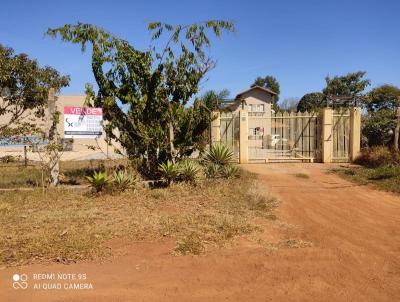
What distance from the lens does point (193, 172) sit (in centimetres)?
955

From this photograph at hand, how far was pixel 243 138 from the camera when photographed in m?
15.6

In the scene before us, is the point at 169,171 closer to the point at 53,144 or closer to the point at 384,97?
the point at 53,144

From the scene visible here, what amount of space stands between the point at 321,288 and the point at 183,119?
22.0 feet

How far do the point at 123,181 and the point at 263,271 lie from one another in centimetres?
500

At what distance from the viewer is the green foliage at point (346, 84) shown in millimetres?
39412

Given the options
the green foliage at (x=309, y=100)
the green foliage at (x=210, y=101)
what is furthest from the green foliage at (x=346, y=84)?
the green foliage at (x=210, y=101)

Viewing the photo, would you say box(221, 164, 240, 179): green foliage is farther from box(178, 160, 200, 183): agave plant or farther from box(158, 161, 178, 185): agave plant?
box(158, 161, 178, 185): agave plant

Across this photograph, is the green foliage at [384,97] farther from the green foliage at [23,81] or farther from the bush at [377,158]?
the green foliage at [23,81]

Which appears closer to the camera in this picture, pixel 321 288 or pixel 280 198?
pixel 321 288

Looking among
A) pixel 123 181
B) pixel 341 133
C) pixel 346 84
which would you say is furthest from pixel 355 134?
pixel 346 84

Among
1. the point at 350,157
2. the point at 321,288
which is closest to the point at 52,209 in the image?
the point at 321,288

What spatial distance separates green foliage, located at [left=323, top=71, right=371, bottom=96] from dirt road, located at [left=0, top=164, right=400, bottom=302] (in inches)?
1396

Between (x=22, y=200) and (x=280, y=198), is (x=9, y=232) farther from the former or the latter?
(x=280, y=198)

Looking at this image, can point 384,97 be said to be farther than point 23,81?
Yes
